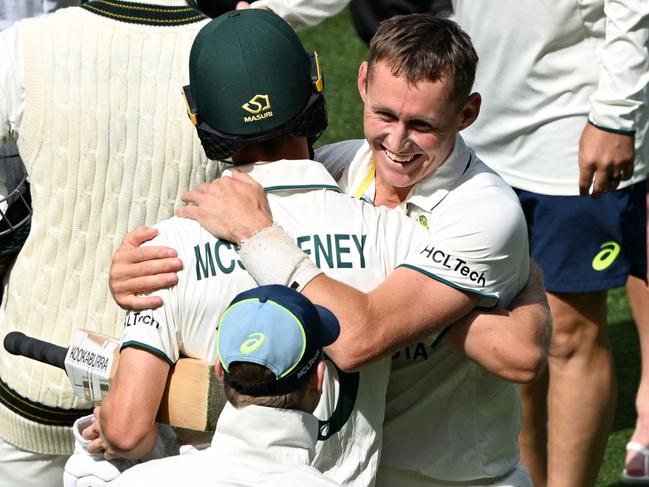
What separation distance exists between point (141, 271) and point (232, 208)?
0.23 m

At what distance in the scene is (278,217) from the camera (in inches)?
118

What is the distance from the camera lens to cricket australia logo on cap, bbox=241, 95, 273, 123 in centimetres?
301

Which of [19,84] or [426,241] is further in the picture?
[19,84]

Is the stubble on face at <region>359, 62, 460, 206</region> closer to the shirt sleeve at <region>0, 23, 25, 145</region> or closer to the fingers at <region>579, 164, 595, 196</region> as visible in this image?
the shirt sleeve at <region>0, 23, 25, 145</region>

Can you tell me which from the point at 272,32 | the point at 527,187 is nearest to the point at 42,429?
the point at 272,32

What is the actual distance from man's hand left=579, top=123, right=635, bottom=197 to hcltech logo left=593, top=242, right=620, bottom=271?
43cm

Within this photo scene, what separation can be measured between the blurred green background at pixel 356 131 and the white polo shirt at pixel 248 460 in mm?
3251

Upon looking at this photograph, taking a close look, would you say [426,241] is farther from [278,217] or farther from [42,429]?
[42,429]

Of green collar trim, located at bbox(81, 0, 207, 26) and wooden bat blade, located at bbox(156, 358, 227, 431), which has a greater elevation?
green collar trim, located at bbox(81, 0, 207, 26)

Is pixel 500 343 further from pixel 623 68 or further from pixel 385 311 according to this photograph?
pixel 623 68

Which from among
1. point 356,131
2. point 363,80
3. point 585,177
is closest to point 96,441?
point 363,80

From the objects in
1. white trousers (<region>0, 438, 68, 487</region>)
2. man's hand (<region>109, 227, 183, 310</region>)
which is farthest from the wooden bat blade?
white trousers (<region>0, 438, 68, 487</region>)

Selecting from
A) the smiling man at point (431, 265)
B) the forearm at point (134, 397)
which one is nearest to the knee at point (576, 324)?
the smiling man at point (431, 265)

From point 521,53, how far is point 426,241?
1.97 metres
